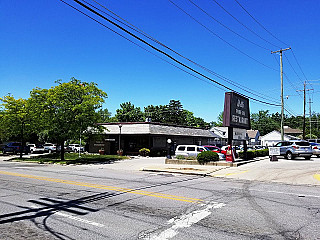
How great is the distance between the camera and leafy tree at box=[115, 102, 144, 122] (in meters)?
79.3

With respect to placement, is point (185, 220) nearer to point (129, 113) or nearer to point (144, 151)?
point (144, 151)

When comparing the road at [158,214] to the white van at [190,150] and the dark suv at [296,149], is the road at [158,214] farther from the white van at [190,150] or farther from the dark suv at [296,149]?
the dark suv at [296,149]

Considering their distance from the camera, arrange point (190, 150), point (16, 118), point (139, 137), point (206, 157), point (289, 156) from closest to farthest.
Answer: point (206, 157)
point (289, 156)
point (190, 150)
point (16, 118)
point (139, 137)

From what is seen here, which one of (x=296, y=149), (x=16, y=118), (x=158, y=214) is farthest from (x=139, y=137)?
(x=158, y=214)

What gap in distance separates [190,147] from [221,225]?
807 inches

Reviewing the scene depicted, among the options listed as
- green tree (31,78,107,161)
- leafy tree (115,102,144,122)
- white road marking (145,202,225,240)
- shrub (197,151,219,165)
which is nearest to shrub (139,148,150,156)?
green tree (31,78,107,161)

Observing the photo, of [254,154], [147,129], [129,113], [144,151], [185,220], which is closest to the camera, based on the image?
[185,220]

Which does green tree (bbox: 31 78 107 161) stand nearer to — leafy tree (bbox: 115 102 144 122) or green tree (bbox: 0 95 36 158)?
green tree (bbox: 0 95 36 158)

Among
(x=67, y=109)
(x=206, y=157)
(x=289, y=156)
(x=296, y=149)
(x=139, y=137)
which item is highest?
(x=67, y=109)

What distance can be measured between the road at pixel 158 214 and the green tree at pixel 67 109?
15083 mm

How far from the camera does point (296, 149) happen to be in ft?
81.7

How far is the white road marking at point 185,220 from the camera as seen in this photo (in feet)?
16.5

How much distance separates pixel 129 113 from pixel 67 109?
54229mm

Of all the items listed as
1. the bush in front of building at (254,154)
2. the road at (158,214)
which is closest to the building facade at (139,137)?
the bush in front of building at (254,154)
